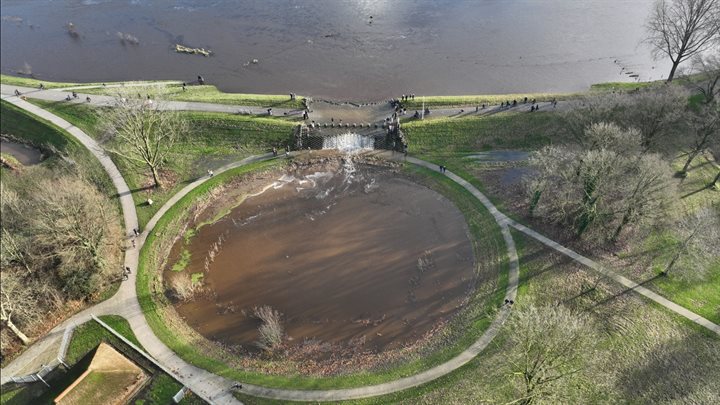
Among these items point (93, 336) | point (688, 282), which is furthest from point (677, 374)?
point (93, 336)

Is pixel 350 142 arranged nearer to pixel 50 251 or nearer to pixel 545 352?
pixel 50 251

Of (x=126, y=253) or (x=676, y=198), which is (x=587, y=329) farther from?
(x=126, y=253)

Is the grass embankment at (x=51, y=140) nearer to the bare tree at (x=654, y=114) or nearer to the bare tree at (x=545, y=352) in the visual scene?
the bare tree at (x=545, y=352)

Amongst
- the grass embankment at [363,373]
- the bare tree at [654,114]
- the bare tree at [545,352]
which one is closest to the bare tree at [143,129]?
the grass embankment at [363,373]

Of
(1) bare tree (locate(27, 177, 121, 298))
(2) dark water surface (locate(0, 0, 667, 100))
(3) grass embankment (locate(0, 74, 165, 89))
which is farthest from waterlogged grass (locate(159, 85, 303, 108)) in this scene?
(1) bare tree (locate(27, 177, 121, 298))

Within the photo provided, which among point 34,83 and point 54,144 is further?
point 34,83

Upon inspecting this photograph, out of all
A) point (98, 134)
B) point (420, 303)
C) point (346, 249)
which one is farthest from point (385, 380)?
point (98, 134)
